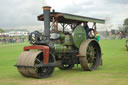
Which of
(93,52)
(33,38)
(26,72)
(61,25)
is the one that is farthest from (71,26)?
(26,72)

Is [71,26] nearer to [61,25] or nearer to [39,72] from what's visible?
[61,25]

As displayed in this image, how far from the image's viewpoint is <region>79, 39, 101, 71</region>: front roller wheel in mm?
8539

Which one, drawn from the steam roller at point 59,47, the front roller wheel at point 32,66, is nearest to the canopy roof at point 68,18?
the steam roller at point 59,47

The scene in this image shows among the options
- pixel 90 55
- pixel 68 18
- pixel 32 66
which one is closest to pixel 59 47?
pixel 68 18

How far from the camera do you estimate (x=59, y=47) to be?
27.3 feet

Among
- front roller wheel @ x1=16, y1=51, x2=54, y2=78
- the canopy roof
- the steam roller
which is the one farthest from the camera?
the canopy roof

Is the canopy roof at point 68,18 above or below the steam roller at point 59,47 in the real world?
above

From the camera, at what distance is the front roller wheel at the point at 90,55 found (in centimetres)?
854

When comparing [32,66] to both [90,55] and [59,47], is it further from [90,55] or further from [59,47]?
[90,55]

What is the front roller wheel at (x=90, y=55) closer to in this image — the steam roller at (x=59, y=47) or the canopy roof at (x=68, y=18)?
the steam roller at (x=59, y=47)

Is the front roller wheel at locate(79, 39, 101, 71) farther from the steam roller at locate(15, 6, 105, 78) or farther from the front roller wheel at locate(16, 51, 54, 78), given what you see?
the front roller wheel at locate(16, 51, 54, 78)

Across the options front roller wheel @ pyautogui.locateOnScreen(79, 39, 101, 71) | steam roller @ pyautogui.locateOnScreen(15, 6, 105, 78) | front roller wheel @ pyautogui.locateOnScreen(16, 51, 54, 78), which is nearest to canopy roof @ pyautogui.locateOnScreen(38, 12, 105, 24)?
steam roller @ pyautogui.locateOnScreen(15, 6, 105, 78)

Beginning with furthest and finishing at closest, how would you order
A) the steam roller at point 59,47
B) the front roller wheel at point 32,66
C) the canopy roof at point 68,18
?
the canopy roof at point 68,18, the steam roller at point 59,47, the front roller wheel at point 32,66

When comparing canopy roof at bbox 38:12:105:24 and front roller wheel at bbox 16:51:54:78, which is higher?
canopy roof at bbox 38:12:105:24
